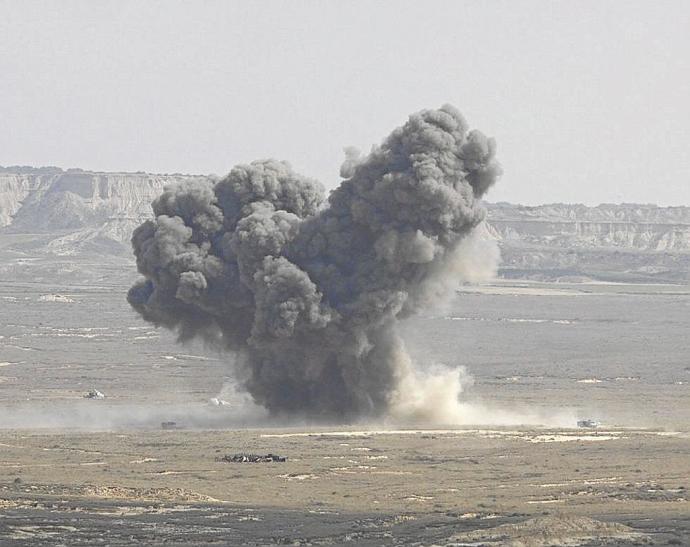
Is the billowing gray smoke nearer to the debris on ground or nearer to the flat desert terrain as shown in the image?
the flat desert terrain

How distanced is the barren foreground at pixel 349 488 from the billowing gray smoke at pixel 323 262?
18.0 ft

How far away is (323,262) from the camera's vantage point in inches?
3317

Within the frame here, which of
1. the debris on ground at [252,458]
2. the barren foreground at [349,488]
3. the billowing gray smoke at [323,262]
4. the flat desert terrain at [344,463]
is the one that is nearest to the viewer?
the barren foreground at [349,488]

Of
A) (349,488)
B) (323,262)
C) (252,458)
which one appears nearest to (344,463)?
(252,458)

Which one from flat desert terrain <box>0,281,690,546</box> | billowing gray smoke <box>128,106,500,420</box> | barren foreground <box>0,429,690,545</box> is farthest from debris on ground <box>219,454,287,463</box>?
billowing gray smoke <box>128,106,500,420</box>

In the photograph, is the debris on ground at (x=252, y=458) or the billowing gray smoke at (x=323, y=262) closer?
the debris on ground at (x=252, y=458)

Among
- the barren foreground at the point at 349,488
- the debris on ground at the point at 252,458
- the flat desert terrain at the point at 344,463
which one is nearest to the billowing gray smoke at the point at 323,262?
the flat desert terrain at the point at 344,463

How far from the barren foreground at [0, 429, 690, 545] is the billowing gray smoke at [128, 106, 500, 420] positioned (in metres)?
5.47

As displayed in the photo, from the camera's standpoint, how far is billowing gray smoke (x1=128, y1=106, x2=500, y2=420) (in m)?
81.6

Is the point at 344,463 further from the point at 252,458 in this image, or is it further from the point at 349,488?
the point at 349,488

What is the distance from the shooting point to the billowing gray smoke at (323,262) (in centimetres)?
8156

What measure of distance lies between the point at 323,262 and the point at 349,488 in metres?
27.0

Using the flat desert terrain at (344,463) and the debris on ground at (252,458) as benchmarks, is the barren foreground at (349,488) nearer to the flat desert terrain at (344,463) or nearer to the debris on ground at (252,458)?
the flat desert terrain at (344,463)

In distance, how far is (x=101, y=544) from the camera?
43.6 metres
